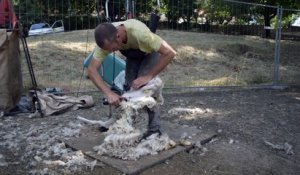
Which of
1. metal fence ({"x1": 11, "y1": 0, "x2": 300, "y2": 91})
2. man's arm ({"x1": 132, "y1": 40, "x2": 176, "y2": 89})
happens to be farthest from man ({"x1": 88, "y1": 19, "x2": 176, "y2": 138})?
metal fence ({"x1": 11, "y1": 0, "x2": 300, "y2": 91})

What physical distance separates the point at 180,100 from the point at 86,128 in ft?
7.10

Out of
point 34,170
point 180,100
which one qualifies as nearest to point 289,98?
point 180,100

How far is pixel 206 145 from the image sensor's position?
172 inches

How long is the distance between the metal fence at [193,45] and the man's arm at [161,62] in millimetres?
3393

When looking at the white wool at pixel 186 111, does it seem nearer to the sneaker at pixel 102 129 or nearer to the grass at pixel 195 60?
the sneaker at pixel 102 129

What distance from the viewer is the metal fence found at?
820cm

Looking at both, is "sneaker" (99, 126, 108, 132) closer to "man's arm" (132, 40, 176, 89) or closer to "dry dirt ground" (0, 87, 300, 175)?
"dry dirt ground" (0, 87, 300, 175)

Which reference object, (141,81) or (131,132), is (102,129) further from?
(141,81)

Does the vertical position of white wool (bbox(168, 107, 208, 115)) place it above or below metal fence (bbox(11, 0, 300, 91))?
below

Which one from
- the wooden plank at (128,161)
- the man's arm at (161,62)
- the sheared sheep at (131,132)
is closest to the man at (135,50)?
the man's arm at (161,62)

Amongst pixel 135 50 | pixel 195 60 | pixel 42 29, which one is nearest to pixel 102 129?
pixel 135 50

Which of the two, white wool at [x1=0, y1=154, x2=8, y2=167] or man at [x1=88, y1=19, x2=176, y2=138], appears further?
white wool at [x1=0, y1=154, x2=8, y2=167]

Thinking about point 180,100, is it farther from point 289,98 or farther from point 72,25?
point 72,25

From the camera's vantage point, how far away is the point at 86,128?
4680 millimetres
